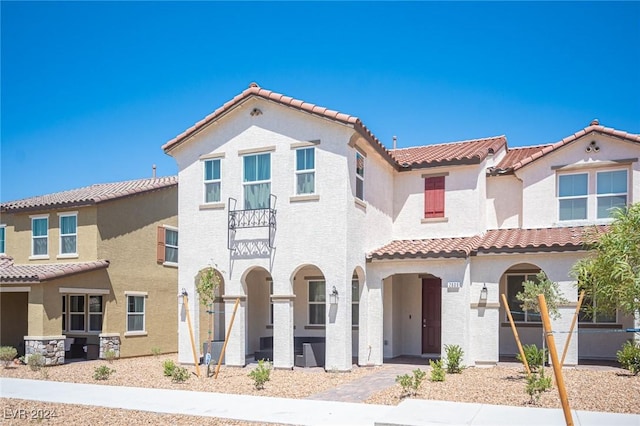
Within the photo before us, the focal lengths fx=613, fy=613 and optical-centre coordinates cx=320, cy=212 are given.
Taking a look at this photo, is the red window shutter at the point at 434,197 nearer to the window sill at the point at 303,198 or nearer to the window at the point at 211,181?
the window sill at the point at 303,198

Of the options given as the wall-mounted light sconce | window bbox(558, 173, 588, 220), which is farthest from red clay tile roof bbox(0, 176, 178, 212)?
window bbox(558, 173, 588, 220)

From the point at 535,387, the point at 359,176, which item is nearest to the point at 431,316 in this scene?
the point at 359,176

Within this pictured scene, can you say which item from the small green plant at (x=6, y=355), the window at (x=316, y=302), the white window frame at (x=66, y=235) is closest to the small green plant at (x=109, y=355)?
the small green plant at (x=6, y=355)

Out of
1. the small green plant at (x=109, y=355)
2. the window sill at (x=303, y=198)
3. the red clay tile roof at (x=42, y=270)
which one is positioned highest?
the window sill at (x=303, y=198)

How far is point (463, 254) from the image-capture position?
57.9 ft

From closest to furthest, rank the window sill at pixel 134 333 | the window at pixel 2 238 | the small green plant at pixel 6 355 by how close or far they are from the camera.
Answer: the small green plant at pixel 6 355, the window sill at pixel 134 333, the window at pixel 2 238

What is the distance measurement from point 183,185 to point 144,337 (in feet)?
23.7

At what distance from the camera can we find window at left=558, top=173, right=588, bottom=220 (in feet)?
65.0

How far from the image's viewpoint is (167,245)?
25.5m

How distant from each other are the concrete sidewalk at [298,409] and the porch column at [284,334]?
4.28 m

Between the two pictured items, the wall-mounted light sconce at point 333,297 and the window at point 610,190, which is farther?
the window at point 610,190

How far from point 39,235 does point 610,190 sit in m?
20.6

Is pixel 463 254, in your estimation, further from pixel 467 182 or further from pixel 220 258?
pixel 220 258

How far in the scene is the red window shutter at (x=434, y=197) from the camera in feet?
68.2
